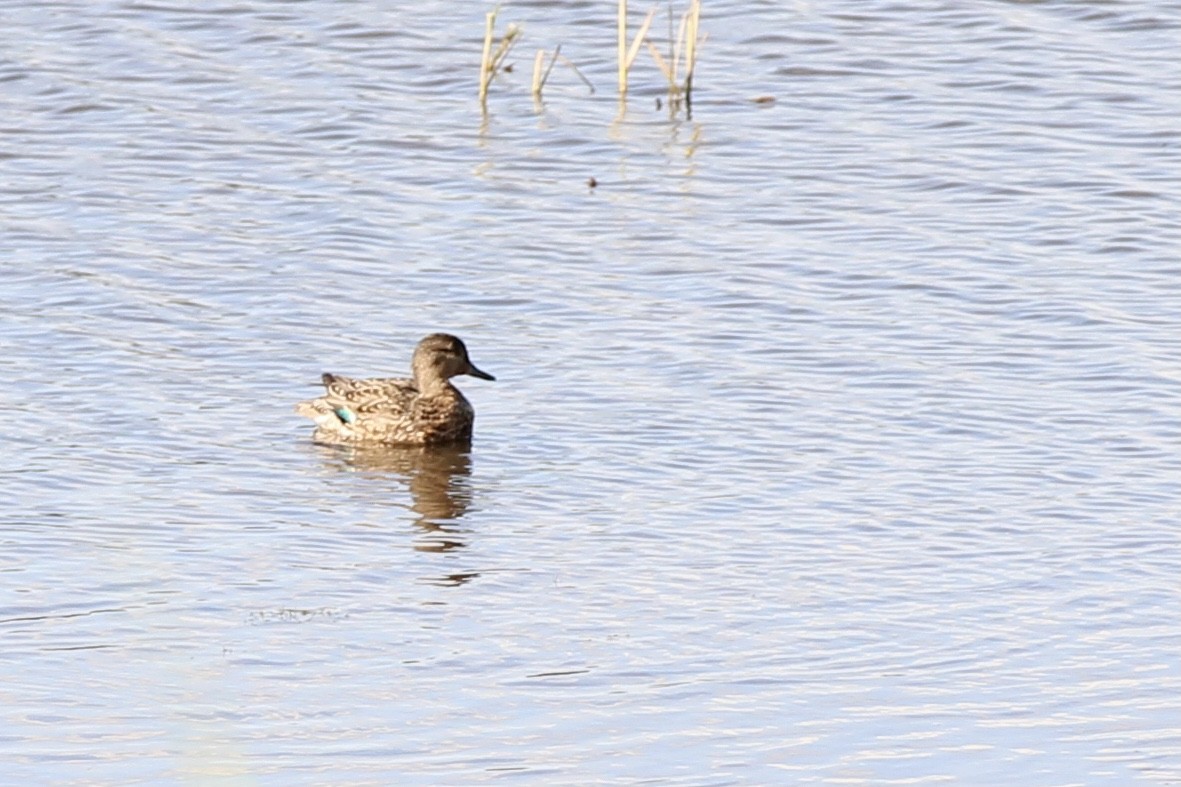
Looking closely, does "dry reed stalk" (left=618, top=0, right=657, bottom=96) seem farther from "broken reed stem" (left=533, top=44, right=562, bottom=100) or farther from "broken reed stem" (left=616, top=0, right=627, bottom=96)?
"broken reed stem" (left=533, top=44, right=562, bottom=100)

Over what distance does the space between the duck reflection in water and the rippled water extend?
4cm

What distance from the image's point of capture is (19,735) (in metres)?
7.00

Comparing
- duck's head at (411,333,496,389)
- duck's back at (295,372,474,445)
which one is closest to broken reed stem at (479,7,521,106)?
duck's back at (295,372,474,445)

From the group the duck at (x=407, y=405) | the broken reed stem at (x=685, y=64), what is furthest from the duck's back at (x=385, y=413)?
the broken reed stem at (x=685, y=64)

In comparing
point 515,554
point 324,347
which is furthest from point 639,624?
point 324,347

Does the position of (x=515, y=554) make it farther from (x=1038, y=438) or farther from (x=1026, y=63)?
(x=1026, y=63)

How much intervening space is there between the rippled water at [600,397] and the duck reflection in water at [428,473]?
1.7 inches

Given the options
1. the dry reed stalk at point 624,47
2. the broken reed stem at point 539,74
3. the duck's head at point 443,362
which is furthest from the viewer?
the broken reed stem at point 539,74

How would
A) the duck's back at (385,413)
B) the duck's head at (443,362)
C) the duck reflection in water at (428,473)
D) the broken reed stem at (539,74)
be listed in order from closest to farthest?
the duck reflection in water at (428,473) → the duck's back at (385,413) → the duck's head at (443,362) → the broken reed stem at (539,74)

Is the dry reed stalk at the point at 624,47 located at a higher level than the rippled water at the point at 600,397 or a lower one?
higher

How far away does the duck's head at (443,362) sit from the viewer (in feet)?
38.5

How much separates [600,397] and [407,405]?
0.98 m

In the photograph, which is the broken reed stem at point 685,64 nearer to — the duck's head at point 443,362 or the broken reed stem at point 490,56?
the broken reed stem at point 490,56

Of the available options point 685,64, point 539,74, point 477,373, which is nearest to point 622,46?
point 539,74
